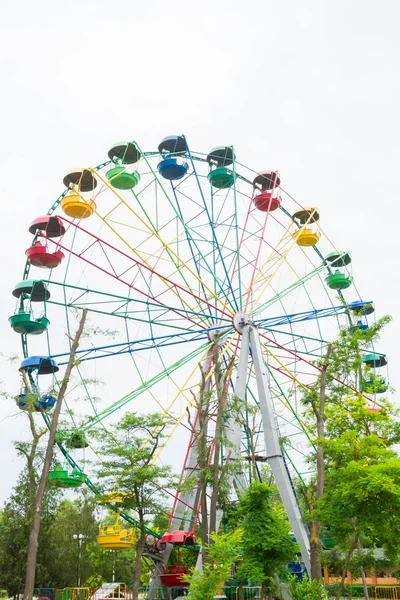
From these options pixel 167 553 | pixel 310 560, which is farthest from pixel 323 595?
pixel 167 553

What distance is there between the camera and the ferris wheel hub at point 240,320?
21672 millimetres

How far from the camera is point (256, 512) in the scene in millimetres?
17859

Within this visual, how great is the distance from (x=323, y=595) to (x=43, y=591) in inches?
428

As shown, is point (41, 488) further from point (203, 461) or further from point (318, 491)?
point (318, 491)

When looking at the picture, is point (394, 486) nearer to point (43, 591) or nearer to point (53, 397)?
point (53, 397)

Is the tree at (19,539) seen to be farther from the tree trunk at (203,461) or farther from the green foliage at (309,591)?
the green foliage at (309,591)

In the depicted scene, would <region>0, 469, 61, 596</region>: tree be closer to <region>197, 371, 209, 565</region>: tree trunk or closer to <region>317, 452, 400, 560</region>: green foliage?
<region>197, 371, 209, 565</region>: tree trunk

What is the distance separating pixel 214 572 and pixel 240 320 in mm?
9259

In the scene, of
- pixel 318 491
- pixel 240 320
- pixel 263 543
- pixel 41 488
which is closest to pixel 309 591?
pixel 263 543

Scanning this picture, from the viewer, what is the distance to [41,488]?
48.8 feet

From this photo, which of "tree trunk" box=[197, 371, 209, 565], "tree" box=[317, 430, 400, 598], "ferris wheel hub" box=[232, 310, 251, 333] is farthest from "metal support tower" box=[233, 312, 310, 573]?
"tree trunk" box=[197, 371, 209, 565]

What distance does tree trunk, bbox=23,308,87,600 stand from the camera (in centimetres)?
1415

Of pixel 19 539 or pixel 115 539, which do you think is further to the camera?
pixel 19 539

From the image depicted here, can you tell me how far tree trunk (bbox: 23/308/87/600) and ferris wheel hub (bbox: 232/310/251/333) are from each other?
640cm
